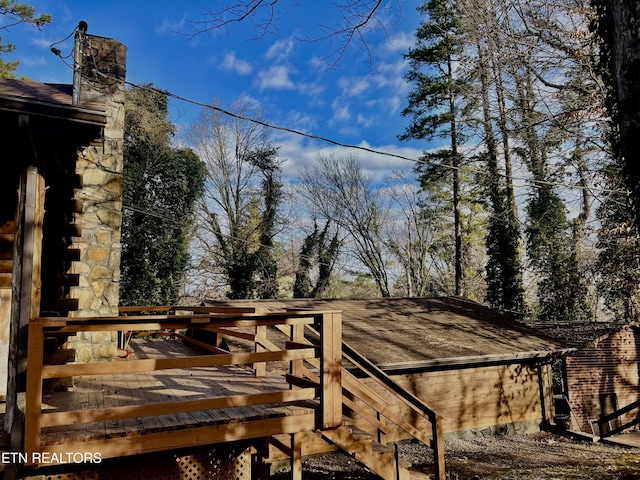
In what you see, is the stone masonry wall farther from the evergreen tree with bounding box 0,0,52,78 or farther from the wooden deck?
the evergreen tree with bounding box 0,0,52,78

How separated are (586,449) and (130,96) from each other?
1986cm

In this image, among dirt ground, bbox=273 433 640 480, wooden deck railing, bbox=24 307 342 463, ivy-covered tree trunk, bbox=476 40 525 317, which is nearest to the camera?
wooden deck railing, bbox=24 307 342 463

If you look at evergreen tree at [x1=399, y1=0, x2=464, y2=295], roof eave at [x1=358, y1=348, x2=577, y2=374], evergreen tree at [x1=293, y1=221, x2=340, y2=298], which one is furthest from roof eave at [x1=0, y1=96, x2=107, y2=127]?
evergreen tree at [x1=399, y1=0, x2=464, y2=295]

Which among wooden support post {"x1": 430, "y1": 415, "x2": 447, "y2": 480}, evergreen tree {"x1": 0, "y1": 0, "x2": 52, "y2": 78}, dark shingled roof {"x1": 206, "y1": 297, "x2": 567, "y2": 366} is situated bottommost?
wooden support post {"x1": 430, "y1": 415, "x2": 447, "y2": 480}

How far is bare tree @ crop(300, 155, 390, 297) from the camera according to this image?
2503 cm

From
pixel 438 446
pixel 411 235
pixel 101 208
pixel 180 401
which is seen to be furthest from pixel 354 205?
pixel 180 401

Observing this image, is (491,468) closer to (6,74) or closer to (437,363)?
(437,363)

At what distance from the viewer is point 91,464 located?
407 cm

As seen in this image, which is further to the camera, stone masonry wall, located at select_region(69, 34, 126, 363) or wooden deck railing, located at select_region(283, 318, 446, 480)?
stone masonry wall, located at select_region(69, 34, 126, 363)

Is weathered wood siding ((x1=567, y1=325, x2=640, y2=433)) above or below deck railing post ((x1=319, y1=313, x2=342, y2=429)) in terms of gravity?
below

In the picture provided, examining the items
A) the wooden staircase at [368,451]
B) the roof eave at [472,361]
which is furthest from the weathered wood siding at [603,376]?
the wooden staircase at [368,451]

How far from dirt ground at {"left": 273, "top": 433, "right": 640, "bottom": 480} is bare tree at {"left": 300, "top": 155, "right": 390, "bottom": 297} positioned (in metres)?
14.8

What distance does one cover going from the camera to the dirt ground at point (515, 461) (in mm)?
8070

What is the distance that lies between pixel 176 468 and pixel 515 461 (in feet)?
24.9
